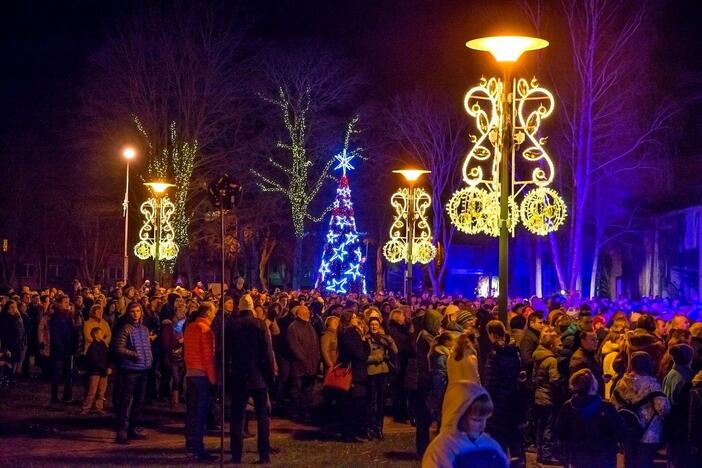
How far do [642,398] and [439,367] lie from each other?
2.77 meters

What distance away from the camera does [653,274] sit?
52.1 meters

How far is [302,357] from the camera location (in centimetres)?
1889

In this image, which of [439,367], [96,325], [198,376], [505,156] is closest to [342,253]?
[96,325]

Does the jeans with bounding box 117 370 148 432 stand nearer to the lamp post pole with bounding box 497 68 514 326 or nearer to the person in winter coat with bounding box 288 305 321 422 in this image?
the person in winter coat with bounding box 288 305 321 422

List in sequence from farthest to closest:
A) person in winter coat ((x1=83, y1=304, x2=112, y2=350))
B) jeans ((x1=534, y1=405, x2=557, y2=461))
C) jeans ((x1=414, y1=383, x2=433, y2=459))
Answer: person in winter coat ((x1=83, y1=304, x2=112, y2=350))
jeans ((x1=534, y1=405, x2=557, y2=461))
jeans ((x1=414, y1=383, x2=433, y2=459))

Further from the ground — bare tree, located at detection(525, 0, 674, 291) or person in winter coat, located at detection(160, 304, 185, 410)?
bare tree, located at detection(525, 0, 674, 291)

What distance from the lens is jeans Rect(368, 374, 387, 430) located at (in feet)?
56.7

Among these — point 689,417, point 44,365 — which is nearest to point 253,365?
point 689,417

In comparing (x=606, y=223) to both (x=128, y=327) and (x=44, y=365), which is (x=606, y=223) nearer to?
(x=44, y=365)

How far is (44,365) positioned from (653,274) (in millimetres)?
32950

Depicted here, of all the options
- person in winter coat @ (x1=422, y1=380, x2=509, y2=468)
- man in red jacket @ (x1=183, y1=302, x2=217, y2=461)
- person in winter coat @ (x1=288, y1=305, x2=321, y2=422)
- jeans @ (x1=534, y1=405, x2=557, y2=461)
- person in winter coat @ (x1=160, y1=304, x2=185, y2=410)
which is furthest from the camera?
person in winter coat @ (x1=160, y1=304, x2=185, y2=410)

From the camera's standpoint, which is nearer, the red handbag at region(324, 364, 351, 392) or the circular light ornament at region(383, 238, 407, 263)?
the red handbag at region(324, 364, 351, 392)

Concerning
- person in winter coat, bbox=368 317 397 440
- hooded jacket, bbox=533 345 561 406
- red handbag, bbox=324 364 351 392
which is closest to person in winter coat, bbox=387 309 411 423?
person in winter coat, bbox=368 317 397 440

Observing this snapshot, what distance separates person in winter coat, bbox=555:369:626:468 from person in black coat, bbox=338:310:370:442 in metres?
7.20
